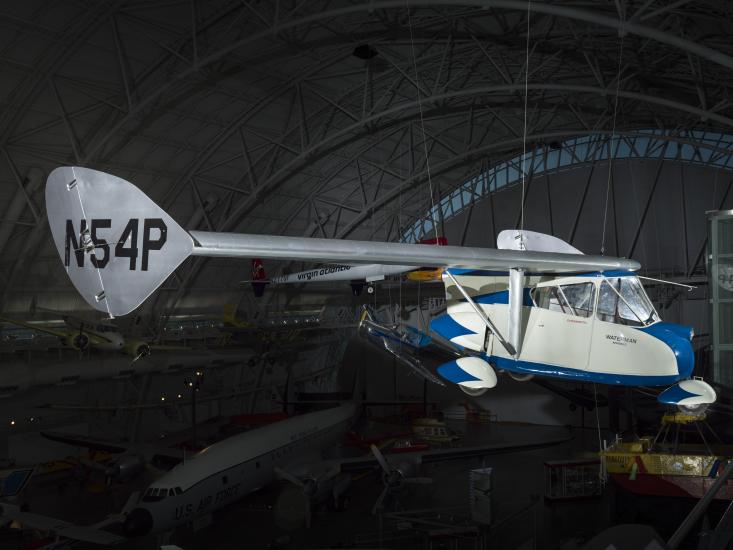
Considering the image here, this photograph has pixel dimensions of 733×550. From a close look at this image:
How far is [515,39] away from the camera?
24188 mm

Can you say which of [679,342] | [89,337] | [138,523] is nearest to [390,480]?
[138,523]

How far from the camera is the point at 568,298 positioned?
9.35 metres

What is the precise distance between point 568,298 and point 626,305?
823 millimetres

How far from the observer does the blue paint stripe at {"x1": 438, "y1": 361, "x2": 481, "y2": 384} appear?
9008 mm

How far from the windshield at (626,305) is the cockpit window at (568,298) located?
0.17 m

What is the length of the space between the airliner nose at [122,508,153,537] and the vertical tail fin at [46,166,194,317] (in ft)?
42.8

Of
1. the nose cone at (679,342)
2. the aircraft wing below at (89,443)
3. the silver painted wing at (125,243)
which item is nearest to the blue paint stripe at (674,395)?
the nose cone at (679,342)

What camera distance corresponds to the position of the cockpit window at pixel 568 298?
9.15 meters

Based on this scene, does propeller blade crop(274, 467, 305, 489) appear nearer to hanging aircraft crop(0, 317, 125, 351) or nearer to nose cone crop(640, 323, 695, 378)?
hanging aircraft crop(0, 317, 125, 351)

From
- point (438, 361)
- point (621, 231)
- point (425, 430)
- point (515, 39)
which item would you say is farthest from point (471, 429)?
point (515, 39)

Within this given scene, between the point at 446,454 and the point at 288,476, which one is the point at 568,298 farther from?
the point at 446,454

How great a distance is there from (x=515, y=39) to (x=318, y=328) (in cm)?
1992

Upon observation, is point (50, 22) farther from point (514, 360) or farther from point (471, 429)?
point (471, 429)

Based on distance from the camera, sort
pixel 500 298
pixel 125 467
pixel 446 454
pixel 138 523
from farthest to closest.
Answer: pixel 446 454 → pixel 125 467 → pixel 138 523 → pixel 500 298
